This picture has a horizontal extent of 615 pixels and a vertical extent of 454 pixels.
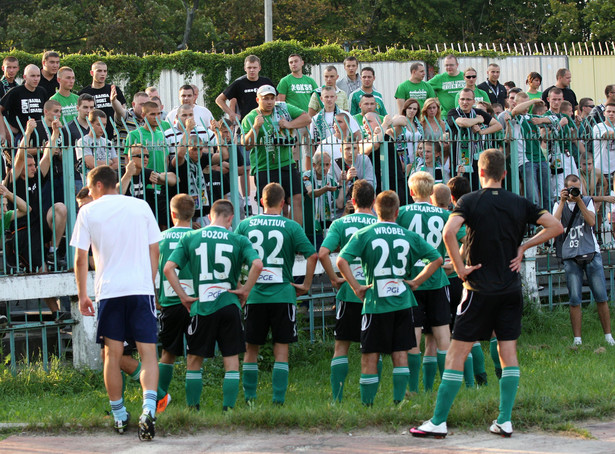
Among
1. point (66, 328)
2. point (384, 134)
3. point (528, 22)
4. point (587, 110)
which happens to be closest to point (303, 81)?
point (384, 134)

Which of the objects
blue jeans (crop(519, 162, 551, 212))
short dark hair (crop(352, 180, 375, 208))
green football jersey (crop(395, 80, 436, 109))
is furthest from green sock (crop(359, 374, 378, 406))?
green football jersey (crop(395, 80, 436, 109))

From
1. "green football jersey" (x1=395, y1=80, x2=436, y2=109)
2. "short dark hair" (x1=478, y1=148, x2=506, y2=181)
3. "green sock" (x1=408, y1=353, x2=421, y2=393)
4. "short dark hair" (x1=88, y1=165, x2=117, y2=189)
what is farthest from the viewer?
"green football jersey" (x1=395, y1=80, x2=436, y2=109)

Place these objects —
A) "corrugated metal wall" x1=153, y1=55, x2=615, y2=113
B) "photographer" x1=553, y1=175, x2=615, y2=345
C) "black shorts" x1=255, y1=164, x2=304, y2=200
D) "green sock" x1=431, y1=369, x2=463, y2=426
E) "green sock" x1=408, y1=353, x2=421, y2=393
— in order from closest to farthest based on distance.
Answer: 1. "green sock" x1=431, y1=369, x2=463, y2=426
2. "green sock" x1=408, y1=353, x2=421, y2=393
3. "black shorts" x1=255, y1=164, x2=304, y2=200
4. "photographer" x1=553, y1=175, x2=615, y2=345
5. "corrugated metal wall" x1=153, y1=55, x2=615, y2=113

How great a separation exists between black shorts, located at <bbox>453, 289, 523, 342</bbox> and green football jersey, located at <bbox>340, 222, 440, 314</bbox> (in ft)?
2.74

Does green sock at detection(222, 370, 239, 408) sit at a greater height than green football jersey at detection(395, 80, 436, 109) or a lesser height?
lesser

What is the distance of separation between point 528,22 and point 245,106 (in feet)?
92.6

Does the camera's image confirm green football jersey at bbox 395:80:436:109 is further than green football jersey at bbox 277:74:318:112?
Yes

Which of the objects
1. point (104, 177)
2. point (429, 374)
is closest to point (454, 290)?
point (429, 374)

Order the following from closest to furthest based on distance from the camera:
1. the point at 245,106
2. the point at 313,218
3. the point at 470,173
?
the point at 313,218
the point at 470,173
the point at 245,106

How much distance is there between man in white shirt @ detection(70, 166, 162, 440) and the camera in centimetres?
728

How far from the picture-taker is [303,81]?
14047 millimetres

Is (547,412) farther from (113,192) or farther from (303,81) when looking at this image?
(303,81)

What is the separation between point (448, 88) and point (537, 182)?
8.77ft

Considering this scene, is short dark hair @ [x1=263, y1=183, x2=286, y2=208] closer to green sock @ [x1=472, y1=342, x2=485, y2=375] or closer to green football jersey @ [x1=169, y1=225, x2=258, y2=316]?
green football jersey @ [x1=169, y1=225, x2=258, y2=316]
